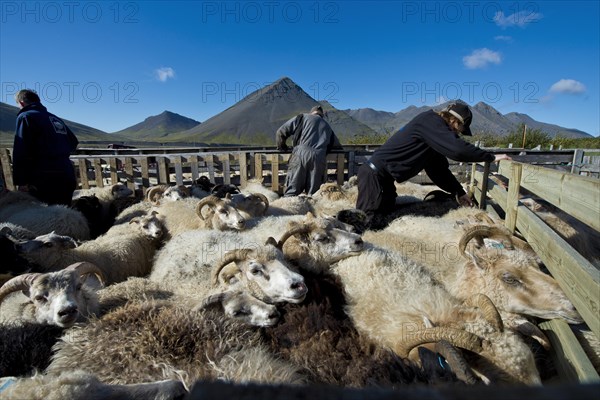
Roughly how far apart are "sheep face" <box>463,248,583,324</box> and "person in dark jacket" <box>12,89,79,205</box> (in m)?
7.36

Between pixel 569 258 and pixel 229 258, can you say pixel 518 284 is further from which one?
pixel 229 258

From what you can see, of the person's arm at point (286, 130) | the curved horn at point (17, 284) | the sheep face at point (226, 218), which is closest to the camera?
the curved horn at point (17, 284)

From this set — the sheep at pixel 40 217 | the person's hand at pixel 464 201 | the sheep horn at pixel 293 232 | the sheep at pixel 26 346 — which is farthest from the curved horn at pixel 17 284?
the person's hand at pixel 464 201

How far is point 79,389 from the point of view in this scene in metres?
1.68

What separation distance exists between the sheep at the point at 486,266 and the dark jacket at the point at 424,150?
0.93m

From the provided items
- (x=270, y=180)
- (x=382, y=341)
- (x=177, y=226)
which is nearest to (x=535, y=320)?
(x=382, y=341)

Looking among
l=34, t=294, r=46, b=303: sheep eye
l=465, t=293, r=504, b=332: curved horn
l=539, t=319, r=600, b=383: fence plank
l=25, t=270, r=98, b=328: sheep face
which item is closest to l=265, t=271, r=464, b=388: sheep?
l=465, t=293, r=504, b=332: curved horn

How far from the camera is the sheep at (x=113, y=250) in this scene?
4.21 meters

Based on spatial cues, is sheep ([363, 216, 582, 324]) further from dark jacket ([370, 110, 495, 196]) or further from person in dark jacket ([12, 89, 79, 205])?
person in dark jacket ([12, 89, 79, 205])

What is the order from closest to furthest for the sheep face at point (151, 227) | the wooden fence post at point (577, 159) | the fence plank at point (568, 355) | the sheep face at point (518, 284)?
1. the fence plank at point (568, 355)
2. the sheep face at point (518, 284)
3. the sheep face at point (151, 227)
4. the wooden fence post at point (577, 159)

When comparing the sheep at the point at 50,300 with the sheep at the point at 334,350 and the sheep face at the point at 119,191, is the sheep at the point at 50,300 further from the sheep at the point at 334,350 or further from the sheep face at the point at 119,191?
the sheep face at the point at 119,191

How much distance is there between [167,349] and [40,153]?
579 centimetres

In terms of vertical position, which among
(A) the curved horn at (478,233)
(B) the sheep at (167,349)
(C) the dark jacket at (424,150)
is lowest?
(B) the sheep at (167,349)

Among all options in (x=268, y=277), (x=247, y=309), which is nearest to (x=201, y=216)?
(x=268, y=277)
